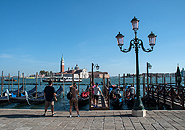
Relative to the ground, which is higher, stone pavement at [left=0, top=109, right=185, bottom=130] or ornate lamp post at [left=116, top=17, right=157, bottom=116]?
ornate lamp post at [left=116, top=17, right=157, bottom=116]

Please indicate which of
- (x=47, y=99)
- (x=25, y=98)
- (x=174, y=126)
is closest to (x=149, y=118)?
(x=174, y=126)

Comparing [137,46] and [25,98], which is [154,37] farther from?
[25,98]

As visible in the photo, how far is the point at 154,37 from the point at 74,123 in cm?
411

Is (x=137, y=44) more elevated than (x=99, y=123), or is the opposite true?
(x=137, y=44)

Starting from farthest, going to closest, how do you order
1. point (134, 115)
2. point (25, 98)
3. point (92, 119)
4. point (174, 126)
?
1. point (25, 98)
2. point (134, 115)
3. point (92, 119)
4. point (174, 126)

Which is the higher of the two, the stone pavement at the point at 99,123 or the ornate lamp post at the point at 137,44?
the ornate lamp post at the point at 137,44

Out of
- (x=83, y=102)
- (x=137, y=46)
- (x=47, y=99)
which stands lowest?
(x=83, y=102)

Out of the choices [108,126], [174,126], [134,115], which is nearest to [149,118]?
[134,115]

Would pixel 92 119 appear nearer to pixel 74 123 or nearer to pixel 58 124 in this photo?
pixel 74 123

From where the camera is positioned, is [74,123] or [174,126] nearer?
[174,126]

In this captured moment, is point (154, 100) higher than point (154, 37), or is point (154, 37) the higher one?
point (154, 37)

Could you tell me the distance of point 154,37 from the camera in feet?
20.6

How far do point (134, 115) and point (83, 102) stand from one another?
323 inches

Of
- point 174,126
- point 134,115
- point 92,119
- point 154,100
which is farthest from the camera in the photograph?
point 154,100
